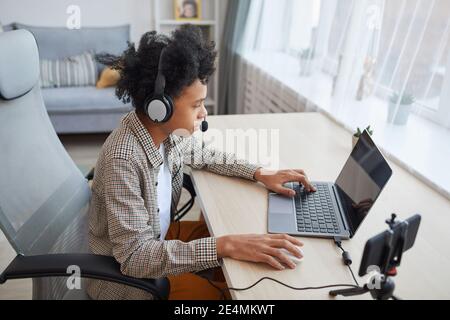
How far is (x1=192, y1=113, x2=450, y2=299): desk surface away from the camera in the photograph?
853 millimetres

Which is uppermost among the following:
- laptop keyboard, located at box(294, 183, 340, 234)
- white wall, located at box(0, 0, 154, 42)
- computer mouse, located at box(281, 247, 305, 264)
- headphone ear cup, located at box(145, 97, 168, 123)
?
headphone ear cup, located at box(145, 97, 168, 123)

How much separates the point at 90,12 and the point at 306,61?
2252mm

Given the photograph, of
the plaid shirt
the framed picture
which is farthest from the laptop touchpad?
the framed picture

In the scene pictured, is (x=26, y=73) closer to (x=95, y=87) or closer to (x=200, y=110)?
(x=200, y=110)

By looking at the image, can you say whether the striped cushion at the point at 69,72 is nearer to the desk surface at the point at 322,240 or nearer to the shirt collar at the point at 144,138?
the desk surface at the point at 322,240

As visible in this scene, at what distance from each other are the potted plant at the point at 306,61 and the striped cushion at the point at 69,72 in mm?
1808

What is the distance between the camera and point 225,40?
350 centimetres

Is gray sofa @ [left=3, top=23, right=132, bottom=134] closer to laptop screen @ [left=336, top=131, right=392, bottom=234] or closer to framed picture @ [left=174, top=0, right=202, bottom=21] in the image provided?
framed picture @ [left=174, top=0, right=202, bottom=21]

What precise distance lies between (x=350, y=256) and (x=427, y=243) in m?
0.23

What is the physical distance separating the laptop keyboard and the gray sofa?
1974 millimetres

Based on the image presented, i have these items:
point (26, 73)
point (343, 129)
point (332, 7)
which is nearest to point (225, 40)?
point (332, 7)

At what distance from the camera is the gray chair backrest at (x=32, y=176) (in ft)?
3.33

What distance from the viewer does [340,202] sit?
1140 millimetres

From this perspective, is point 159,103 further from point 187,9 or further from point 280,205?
point 187,9
